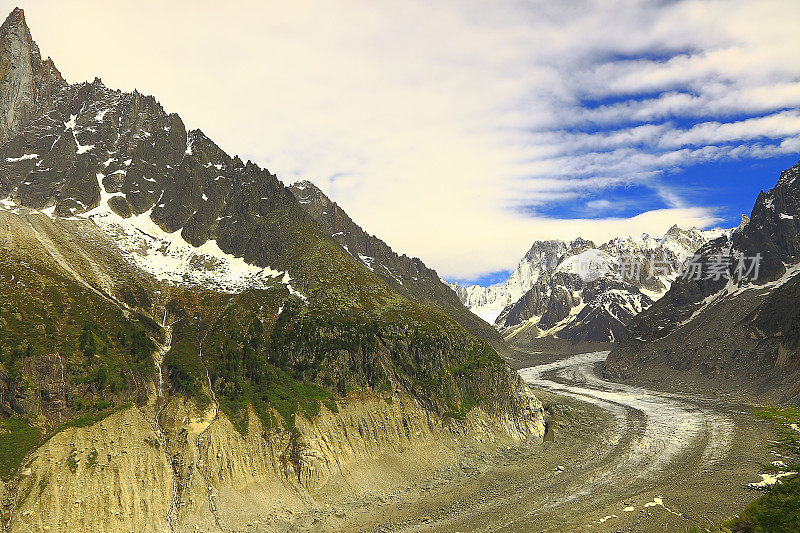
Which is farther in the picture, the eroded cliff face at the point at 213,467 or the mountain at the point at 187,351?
the mountain at the point at 187,351

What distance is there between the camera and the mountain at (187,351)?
53.9 m

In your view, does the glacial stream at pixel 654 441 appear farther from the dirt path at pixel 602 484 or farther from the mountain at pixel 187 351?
the mountain at pixel 187 351

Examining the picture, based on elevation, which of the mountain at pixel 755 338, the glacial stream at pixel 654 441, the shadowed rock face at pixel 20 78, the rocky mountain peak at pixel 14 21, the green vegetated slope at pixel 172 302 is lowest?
the glacial stream at pixel 654 441

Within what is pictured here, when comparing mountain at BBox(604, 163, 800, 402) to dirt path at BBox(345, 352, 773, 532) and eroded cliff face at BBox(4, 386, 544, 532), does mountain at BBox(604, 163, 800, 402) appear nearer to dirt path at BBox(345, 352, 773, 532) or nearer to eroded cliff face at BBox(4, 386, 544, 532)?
dirt path at BBox(345, 352, 773, 532)

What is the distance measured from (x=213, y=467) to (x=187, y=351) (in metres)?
22.7

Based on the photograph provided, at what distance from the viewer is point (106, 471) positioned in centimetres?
5188

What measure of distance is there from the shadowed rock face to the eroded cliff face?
125365 mm

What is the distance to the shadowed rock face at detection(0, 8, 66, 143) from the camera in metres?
136

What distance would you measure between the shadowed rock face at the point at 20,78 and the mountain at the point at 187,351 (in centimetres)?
57

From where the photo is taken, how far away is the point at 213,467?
194 feet

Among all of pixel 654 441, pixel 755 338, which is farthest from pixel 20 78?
pixel 755 338

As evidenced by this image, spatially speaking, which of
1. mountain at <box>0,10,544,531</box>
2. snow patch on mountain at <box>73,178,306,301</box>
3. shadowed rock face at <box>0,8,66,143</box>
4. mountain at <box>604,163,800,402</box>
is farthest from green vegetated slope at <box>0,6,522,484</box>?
mountain at <box>604,163,800,402</box>

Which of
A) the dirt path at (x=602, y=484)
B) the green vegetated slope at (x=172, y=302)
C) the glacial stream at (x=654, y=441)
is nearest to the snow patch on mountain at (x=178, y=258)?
the green vegetated slope at (x=172, y=302)

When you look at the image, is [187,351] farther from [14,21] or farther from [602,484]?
[14,21]
